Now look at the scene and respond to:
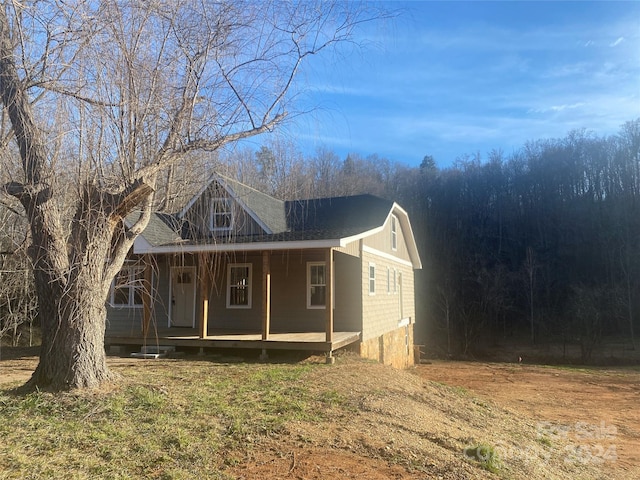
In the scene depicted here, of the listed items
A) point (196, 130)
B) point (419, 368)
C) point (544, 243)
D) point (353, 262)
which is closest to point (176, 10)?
point (196, 130)

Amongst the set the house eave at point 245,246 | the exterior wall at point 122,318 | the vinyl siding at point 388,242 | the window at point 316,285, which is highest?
the vinyl siding at point 388,242

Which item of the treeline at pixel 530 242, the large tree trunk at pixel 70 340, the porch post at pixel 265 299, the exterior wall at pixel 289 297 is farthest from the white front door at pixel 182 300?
the treeline at pixel 530 242

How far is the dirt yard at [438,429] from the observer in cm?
484

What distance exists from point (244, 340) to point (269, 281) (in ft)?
5.07

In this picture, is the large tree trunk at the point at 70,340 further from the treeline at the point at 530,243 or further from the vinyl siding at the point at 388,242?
the treeline at the point at 530,243

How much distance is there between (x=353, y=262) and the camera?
43.7 ft

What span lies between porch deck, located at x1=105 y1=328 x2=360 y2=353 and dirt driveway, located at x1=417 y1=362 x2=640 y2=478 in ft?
13.4

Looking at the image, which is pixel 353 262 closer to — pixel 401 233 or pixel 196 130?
pixel 401 233

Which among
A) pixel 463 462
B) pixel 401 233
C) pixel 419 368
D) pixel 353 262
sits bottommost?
pixel 419 368

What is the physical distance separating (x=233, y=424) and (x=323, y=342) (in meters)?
4.99

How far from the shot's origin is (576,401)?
12164 mm

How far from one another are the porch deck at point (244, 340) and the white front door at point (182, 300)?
135 cm

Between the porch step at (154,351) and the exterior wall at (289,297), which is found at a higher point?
the exterior wall at (289,297)

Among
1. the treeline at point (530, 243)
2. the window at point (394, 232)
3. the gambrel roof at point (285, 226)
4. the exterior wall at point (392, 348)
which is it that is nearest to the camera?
the gambrel roof at point (285, 226)
